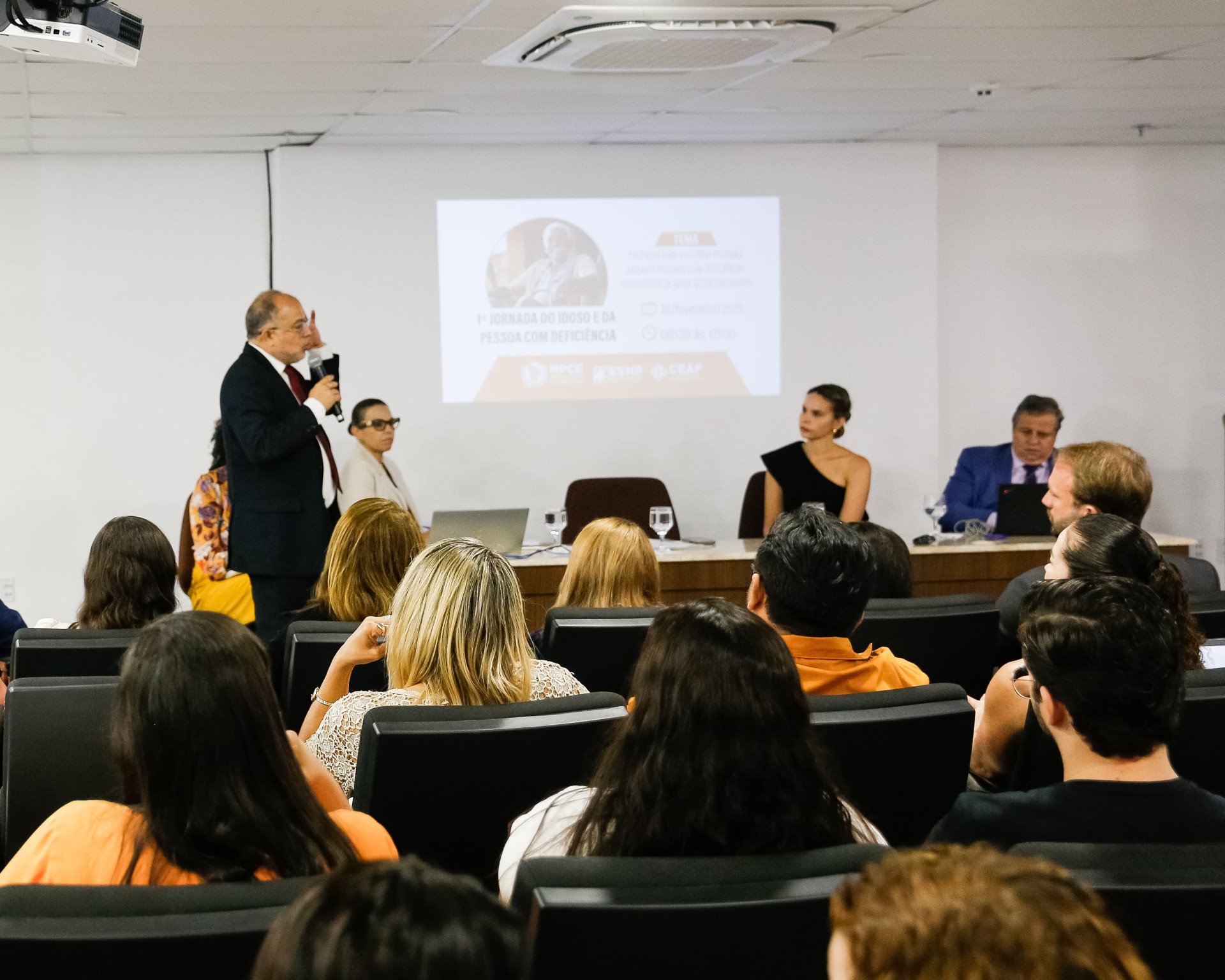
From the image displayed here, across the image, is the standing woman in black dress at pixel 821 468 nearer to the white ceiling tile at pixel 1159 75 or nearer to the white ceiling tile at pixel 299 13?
the white ceiling tile at pixel 1159 75

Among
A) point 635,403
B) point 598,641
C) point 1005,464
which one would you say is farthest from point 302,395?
point 1005,464

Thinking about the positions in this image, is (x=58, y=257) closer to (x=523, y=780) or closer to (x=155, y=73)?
(x=155, y=73)

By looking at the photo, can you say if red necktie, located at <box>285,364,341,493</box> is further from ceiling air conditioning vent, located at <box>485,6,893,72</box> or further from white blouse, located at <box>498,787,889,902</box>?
white blouse, located at <box>498,787,889,902</box>

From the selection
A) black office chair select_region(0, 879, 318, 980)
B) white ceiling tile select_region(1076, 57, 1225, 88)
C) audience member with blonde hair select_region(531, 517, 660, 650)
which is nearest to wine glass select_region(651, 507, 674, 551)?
audience member with blonde hair select_region(531, 517, 660, 650)

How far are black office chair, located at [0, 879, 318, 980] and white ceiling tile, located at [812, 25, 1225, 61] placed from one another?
13.0ft

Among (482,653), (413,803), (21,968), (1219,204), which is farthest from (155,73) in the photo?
(1219,204)

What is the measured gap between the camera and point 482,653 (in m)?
2.23

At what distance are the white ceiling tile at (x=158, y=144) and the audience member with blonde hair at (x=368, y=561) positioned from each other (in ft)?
11.7

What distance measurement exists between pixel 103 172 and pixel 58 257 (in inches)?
19.5

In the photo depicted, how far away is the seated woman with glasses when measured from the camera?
18.0ft

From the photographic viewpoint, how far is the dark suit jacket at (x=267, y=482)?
14.0 feet

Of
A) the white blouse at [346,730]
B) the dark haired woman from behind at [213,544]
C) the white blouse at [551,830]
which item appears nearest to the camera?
the white blouse at [551,830]

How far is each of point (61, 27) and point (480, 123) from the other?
9.33ft

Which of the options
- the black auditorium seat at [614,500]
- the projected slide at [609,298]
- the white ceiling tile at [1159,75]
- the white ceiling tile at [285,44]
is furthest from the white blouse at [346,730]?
the projected slide at [609,298]
